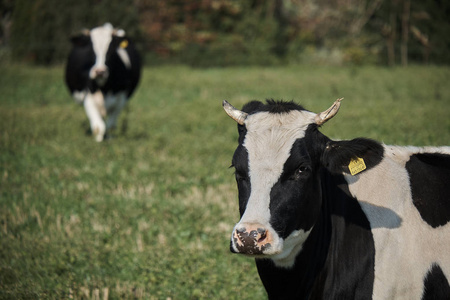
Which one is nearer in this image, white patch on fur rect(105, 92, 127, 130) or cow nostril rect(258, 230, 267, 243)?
cow nostril rect(258, 230, 267, 243)

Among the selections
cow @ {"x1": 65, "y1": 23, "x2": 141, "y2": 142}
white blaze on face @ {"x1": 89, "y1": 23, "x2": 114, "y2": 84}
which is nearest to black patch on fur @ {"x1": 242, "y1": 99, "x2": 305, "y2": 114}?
cow @ {"x1": 65, "y1": 23, "x2": 141, "y2": 142}

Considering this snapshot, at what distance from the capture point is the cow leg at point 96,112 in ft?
39.2

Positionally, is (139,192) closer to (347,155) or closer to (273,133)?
(273,133)

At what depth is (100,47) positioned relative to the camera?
1269 centimetres

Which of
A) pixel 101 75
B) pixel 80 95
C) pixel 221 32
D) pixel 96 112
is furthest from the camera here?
pixel 221 32

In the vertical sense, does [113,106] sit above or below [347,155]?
below

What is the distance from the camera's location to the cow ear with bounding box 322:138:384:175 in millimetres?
3576

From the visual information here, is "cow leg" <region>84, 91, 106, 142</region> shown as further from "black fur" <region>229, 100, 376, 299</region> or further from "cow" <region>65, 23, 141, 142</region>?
"black fur" <region>229, 100, 376, 299</region>

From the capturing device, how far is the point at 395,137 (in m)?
10.1

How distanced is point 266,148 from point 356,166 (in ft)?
2.05

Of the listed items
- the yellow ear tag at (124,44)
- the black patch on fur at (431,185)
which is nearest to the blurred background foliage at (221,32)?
the yellow ear tag at (124,44)

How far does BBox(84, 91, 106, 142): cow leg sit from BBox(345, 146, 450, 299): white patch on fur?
876cm

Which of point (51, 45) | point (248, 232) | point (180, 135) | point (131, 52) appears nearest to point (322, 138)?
point (248, 232)

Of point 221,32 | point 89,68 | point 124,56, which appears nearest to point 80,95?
point 89,68
